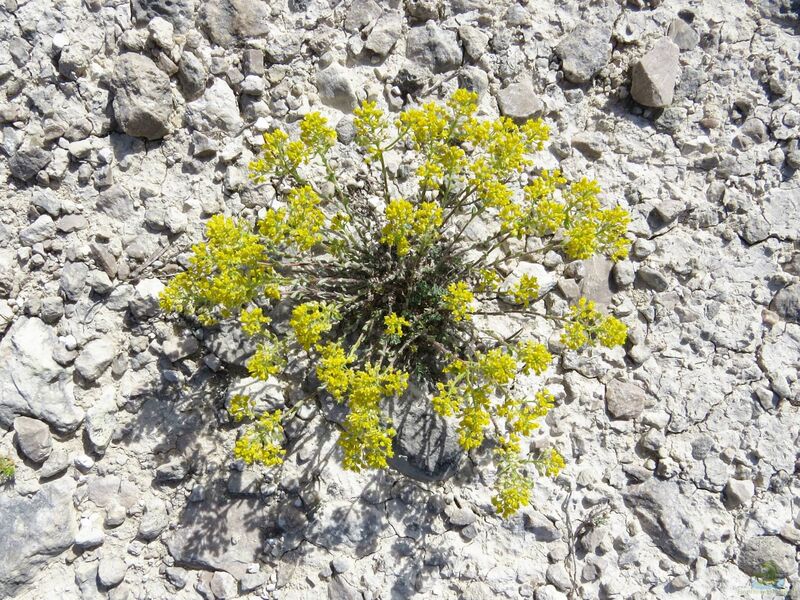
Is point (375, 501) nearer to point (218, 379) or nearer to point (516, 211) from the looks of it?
point (218, 379)

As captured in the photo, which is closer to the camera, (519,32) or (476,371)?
(476,371)

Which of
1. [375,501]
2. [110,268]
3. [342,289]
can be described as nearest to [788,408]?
[375,501]

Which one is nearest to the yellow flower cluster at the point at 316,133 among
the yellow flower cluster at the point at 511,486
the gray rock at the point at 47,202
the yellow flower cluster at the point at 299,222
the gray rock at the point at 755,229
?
the yellow flower cluster at the point at 299,222

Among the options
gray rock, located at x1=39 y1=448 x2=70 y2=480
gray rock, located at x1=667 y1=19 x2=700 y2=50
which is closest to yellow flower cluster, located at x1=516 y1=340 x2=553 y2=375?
gray rock, located at x1=39 y1=448 x2=70 y2=480

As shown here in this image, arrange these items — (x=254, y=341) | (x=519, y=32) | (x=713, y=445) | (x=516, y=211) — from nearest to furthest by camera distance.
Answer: (x=516, y=211), (x=254, y=341), (x=713, y=445), (x=519, y=32)

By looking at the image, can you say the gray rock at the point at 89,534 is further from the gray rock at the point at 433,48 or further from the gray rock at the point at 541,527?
the gray rock at the point at 433,48

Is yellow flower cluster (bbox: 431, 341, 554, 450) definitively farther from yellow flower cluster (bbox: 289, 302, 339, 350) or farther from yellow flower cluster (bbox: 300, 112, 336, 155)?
yellow flower cluster (bbox: 300, 112, 336, 155)

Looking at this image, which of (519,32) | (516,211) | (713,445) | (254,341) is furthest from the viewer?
(519,32)
